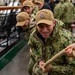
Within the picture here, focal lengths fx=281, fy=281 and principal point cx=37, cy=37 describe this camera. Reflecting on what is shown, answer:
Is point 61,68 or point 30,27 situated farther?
point 30,27

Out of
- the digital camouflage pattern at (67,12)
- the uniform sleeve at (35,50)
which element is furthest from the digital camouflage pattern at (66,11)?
the uniform sleeve at (35,50)

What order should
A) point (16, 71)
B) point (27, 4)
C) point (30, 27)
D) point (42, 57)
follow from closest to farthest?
point (42, 57) → point (30, 27) → point (27, 4) → point (16, 71)

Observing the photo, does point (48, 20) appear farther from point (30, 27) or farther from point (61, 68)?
point (30, 27)

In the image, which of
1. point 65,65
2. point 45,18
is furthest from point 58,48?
point 45,18

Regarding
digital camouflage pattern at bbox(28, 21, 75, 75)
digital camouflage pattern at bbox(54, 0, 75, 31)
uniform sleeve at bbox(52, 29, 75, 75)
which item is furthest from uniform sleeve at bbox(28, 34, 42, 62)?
digital camouflage pattern at bbox(54, 0, 75, 31)

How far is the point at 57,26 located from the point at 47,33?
143 millimetres

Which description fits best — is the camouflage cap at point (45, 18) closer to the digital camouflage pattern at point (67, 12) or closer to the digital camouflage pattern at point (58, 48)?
the digital camouflage pattern at point (58, 48)

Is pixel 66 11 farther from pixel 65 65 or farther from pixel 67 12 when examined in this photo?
pixel 65 65

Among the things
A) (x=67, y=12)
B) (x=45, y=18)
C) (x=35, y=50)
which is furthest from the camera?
(x=67, y=12)

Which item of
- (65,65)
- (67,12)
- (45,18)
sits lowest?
(67,12)

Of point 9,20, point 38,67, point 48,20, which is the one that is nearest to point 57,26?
point 48,20

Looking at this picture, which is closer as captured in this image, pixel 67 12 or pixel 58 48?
pixel 58 48

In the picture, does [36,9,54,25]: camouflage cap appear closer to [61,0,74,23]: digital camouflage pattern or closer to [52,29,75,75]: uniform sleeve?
[52,29,75,75]: uniform sleeve

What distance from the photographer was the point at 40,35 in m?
2.79
